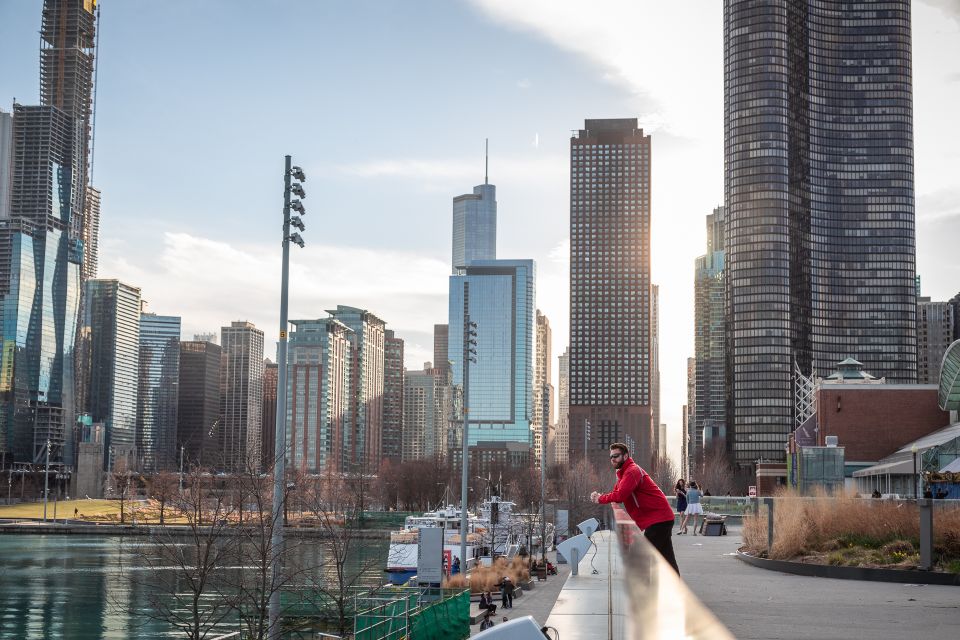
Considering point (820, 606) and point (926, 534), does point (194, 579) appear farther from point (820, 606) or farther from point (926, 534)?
point (820, 606)

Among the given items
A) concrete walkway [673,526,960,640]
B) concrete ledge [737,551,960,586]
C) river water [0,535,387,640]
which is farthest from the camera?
river water [0,535,387,640]

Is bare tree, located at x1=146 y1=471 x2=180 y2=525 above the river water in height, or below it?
above

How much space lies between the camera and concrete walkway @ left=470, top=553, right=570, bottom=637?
36.5m

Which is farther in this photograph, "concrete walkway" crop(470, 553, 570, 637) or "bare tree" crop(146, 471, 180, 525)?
"bare tree" crop(146, 471, 180, 525)

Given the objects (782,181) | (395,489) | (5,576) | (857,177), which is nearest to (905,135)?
(857,177)

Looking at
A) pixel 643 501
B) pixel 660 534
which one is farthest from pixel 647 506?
pixel 660 534

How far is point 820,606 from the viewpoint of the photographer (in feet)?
55.4

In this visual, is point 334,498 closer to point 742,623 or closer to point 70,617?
point 70,617

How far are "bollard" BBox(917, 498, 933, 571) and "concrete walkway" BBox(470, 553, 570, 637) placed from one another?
441 inches

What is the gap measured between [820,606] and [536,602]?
88.5 ft

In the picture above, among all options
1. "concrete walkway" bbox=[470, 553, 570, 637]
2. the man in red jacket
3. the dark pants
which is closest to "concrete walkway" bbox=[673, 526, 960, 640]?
the dark pants

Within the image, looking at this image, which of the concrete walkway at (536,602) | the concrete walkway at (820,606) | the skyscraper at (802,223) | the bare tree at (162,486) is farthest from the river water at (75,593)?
the skyscraper at (802,223)

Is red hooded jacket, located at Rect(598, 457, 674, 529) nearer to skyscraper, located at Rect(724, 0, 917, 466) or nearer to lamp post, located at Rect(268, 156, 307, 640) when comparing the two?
lamp post, located at Rect(268, 156, 307, 640)

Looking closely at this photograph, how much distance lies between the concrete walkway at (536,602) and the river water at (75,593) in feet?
42.9
